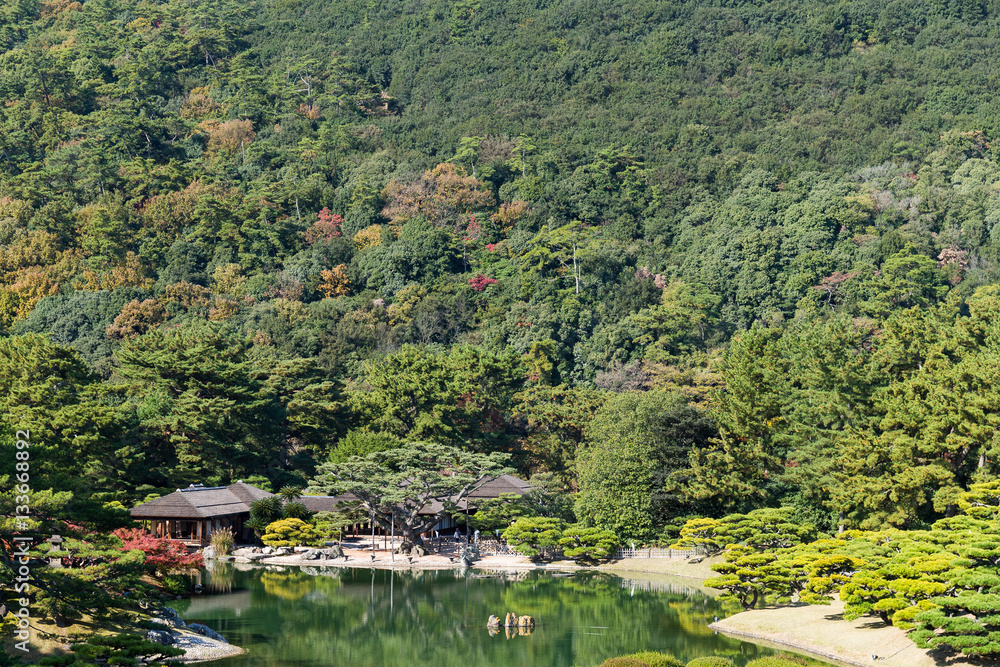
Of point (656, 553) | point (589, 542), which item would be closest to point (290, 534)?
point (589, 542)

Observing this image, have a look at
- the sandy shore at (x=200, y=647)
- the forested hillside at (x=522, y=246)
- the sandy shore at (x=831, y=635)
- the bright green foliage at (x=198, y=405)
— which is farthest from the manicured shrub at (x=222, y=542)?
the sandy shore at (x=831, y=635)

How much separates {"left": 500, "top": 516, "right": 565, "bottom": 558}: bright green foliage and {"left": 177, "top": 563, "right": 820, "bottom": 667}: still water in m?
2.19

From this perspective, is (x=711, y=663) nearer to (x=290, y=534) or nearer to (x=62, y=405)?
(x=290, y=534)

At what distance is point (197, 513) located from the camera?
1959 inches

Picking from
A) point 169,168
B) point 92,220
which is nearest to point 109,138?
point 169,168

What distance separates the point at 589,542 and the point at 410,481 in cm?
889

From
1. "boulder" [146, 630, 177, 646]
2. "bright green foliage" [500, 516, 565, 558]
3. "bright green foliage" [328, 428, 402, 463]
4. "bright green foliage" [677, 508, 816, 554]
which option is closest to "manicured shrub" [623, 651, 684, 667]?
"boulder" [146, 630, 177, 646]

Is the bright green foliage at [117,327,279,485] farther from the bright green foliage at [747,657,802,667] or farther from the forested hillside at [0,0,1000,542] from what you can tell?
the bright green foliage at [747,657,802,667]

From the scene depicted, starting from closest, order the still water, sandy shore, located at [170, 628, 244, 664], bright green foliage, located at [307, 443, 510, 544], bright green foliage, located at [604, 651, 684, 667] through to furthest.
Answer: bright green foliage, located at [604, 651, 684, 667] → sandy shore, located at [170, 628, 244, 664] → the still water → bright green foliage, located at [307, 443, 510, 544]

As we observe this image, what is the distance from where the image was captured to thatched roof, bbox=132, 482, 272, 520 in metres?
50.0

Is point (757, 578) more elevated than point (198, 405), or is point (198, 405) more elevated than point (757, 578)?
point (198, 405)

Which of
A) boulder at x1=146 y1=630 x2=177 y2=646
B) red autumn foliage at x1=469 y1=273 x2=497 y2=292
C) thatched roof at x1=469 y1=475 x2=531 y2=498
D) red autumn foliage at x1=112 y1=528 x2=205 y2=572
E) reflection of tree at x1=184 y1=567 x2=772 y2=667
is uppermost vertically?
red autumn foliage at x1=469 y1=273 x2=497 y2=292

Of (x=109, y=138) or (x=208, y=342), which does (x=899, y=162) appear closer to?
(x=208, y=342)

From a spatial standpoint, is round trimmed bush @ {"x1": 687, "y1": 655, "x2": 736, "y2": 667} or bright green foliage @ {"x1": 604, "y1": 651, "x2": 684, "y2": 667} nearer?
round trimmed bush @ {"x1": 687, "y1": 655, "x2": 736, "y2": 667}
